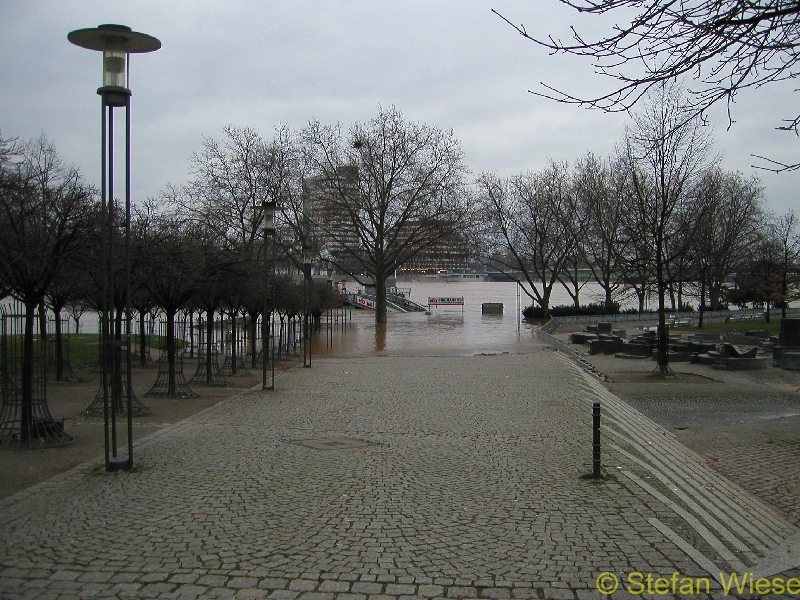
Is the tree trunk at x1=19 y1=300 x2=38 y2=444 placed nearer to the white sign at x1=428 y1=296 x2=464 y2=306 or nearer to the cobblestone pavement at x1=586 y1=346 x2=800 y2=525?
the cobblestone pavement at x1=586 y1=346 x2=800 y2=525

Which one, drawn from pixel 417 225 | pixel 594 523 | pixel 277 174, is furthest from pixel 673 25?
pixel 417 225

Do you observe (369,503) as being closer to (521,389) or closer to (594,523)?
(594,523)

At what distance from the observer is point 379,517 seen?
670 centimetres

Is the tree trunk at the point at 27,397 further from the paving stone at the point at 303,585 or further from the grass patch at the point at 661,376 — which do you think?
the grass patch at the point at 661,376

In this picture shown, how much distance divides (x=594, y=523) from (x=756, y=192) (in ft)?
192

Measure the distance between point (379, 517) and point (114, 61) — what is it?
18.9ft

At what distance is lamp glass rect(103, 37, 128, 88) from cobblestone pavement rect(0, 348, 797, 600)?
172 inches

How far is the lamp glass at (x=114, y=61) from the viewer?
27.3 ft

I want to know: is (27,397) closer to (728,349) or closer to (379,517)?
(379,517)

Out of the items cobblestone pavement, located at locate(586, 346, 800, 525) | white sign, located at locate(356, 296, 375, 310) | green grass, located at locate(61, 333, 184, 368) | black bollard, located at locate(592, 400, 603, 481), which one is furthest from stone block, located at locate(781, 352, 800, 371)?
Answer: white sign, located at locate(356, 296, 375, 310)

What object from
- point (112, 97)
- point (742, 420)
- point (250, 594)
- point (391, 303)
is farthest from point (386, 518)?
point (391, 303)

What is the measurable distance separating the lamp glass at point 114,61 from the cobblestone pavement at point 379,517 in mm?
4374

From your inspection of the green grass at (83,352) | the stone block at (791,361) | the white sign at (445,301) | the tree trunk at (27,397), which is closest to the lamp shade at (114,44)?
the tree trunk at (27,397)

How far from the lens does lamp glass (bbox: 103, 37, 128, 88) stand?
328 inches
